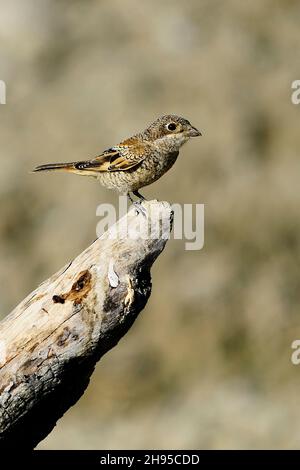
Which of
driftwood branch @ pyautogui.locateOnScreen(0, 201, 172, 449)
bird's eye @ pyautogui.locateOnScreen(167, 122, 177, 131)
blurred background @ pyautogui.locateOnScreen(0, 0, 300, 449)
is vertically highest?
blurred background @ pyautogui.locateOnScreen(0, 0, 300, 449)

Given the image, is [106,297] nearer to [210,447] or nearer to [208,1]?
[210,447]

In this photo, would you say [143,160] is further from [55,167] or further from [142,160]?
[55,167]

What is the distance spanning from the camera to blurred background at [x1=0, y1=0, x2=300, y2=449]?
1109 cm

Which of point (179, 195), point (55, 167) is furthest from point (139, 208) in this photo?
point (179, 195)

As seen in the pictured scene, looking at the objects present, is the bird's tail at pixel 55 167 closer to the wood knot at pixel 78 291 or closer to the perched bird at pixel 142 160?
the perched bird at pixel 142 160

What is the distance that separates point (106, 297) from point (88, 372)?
443 millimetres

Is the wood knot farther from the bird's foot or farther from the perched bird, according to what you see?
the perched bird

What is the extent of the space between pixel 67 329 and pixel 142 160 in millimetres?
1773

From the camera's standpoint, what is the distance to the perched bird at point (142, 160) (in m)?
5.93

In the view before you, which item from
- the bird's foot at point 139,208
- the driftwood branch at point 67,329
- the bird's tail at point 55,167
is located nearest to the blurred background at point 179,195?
the bird's tail at point 55,167

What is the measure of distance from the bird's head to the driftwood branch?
123 centimetres

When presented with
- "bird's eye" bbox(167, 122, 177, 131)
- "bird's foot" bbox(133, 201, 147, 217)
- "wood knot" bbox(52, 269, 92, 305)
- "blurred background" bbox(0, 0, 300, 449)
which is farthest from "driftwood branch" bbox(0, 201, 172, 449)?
"blurred background" bbox(0, 0, 300, 449)

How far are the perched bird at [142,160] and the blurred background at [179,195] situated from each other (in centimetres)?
464
